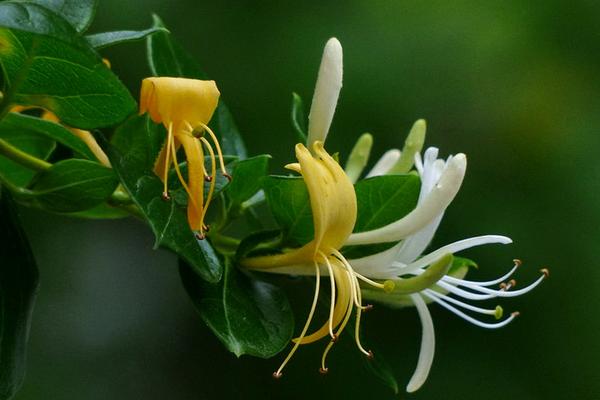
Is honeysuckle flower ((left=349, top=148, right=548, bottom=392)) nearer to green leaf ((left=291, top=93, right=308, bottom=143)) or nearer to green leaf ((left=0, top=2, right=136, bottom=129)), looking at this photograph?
green leaf ((left=291, top=93, right=308, bottom=143))

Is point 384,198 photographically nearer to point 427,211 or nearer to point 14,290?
point 427,211

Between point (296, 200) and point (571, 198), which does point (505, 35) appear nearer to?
point (571, 198)

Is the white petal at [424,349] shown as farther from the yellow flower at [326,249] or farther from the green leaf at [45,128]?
the green leaf at [45,128]

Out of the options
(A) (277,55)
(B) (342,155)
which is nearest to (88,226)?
(A) (277,55)

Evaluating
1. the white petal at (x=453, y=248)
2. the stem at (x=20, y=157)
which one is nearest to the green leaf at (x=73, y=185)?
the stem at (x=20, y=157)

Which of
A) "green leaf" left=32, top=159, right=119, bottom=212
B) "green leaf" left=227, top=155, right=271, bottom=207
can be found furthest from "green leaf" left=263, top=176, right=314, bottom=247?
"green leaf" left=32, top=159, right=119, bottom=212

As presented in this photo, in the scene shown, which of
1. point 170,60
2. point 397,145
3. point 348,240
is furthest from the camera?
point 397,145

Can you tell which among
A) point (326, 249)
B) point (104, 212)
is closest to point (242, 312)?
point (326, 249)
